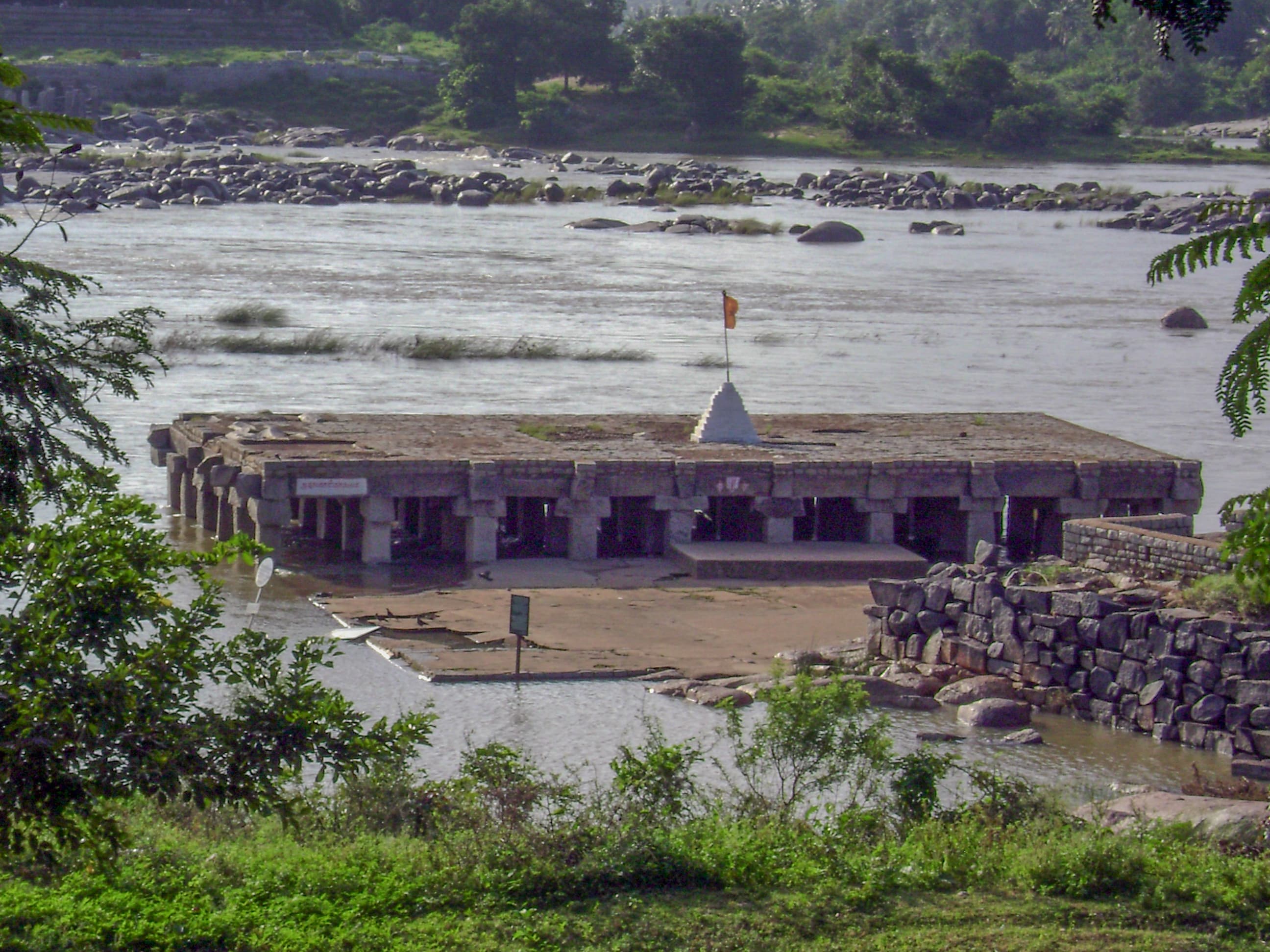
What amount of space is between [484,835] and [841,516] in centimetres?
1528

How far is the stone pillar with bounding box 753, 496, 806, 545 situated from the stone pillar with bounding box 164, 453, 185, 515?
26.4 feet

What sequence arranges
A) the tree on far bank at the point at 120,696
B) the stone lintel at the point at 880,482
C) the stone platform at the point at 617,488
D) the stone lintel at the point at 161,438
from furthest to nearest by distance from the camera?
the stone lintel at the point at 161,438, the stone lintel at the point at 880,482, the stone platform at the point at 617,488, the tree on far bank at the point at 120,696

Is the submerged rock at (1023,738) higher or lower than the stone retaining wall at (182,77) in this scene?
lower

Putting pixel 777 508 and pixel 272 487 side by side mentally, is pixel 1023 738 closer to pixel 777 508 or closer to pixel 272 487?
pixel 777 508

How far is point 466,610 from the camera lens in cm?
1992

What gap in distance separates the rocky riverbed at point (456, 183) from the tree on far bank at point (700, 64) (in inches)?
291

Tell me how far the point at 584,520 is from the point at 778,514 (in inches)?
96.6

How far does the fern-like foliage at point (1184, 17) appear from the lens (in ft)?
20.8

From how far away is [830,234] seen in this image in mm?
75000

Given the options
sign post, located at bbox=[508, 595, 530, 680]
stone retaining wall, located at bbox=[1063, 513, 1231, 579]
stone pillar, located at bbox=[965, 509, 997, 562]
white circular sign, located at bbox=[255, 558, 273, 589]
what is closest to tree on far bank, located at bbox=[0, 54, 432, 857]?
white circular sign, located at bbox=[255, 558, 273, 589]

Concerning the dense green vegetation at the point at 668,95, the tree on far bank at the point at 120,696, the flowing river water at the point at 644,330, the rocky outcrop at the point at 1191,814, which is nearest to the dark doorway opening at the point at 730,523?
the flowing river water at the point at 644,330

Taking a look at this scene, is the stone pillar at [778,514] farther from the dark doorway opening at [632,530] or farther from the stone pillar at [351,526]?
the stone pillar at [351,526]

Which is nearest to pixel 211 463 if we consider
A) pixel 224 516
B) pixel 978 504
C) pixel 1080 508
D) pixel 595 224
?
pixel 224 516

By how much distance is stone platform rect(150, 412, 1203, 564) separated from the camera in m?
22.3
